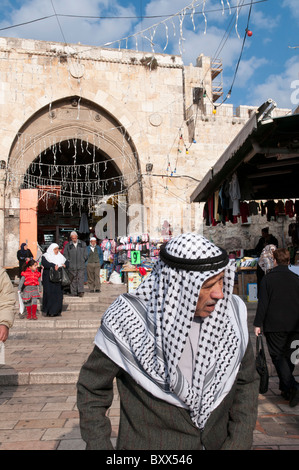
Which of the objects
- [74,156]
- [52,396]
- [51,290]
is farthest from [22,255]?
[52,396]

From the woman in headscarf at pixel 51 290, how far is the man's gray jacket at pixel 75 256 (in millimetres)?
1185

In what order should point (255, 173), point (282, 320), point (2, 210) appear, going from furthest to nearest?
point (2, 210) → point (255, 173) → point (282, 320)

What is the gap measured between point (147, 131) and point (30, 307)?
10.3m

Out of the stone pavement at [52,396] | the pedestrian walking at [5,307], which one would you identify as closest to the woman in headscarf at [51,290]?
the stone pavement at [52,396]

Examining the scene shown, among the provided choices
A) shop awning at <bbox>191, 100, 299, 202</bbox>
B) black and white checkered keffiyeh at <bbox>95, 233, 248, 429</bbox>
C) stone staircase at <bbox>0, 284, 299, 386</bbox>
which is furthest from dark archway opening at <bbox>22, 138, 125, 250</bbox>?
black and white checkered keffiyeh at <bbox>95, 233, 248, 429</bbox>

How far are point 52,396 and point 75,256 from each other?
18.8ft

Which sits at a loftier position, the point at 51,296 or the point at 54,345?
the point at 51,296

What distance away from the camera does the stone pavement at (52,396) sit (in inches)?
123

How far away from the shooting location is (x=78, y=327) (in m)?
7.62

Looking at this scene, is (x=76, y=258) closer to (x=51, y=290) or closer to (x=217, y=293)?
(x=51, y=290)

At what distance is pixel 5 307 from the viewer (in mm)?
3289

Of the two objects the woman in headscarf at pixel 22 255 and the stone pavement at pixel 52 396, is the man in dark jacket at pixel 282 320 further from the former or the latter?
the woman in headscarf at pixel 22 255

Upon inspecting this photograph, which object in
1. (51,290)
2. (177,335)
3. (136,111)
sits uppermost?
(136,111)

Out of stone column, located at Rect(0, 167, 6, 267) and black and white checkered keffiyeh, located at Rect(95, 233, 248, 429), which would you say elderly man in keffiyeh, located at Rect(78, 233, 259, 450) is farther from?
stone column, located at Rect(0, 167, 6, 267)
